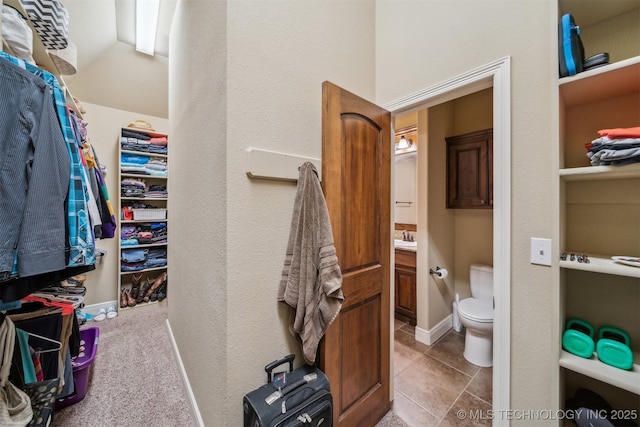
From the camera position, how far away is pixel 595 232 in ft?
3.63

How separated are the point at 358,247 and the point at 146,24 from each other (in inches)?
115

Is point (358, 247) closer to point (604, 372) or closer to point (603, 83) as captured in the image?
point (604, 372)

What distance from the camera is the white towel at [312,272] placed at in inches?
45.2

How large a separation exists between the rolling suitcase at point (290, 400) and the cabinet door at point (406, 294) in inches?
72.1

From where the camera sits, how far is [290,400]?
107 cm

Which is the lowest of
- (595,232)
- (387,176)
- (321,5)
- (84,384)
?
(84,384)

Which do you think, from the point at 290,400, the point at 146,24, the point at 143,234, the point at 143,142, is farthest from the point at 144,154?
the point at 290,400

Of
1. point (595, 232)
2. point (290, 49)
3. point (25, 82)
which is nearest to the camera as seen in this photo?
point (25, 82)

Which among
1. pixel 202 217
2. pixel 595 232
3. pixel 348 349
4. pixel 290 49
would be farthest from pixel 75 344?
pixel 595 232

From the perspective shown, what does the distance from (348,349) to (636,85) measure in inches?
69.2

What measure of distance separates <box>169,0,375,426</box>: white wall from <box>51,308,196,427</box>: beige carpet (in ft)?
1.02

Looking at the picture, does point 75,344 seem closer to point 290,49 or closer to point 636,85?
point 290,49

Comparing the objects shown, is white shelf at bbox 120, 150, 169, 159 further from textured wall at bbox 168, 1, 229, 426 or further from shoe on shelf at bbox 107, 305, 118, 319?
shoe on shelf at bbox 107, 305, 118, 319

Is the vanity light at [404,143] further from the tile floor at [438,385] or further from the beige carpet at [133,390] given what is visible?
the beige carpet at [133,390]
